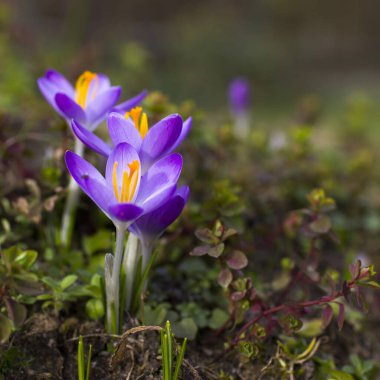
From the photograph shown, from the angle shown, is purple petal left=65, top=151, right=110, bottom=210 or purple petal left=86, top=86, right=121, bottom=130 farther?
purple petal left=86, top=86, right=121, bottom=130

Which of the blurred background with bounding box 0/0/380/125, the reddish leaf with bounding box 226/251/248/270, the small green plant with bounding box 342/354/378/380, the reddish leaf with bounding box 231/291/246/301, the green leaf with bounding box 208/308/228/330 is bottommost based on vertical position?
the blurred background with bounding box 0/0/380/125

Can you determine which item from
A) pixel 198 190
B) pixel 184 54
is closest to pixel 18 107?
pixel 198 190

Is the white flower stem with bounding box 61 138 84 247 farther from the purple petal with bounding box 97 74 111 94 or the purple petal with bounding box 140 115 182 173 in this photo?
the purple petal with bounding box 140 115 182 173

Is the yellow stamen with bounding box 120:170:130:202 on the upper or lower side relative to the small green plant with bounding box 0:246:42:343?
upper

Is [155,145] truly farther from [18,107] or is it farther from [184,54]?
[184,54]

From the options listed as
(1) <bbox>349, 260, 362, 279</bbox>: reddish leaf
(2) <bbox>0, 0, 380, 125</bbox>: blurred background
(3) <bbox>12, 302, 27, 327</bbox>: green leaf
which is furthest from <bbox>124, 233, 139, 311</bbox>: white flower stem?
(2) <bbox>0, 0, 380, 125</bbox>: blurred background

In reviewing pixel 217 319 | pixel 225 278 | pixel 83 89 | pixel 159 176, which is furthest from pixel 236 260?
pixel 83 89

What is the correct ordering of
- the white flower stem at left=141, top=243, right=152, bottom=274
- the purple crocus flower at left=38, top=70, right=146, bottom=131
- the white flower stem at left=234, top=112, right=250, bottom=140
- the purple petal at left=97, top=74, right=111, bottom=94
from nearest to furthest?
the white flower stem at left=141, top=243, right=152, bottom=274 → the purple crocus flower at left=38, top=70, right=146, bottom=131 → the purple petal at left=97, top=74, right=111, bottom=94 → the white flower stem at left=234, top=112, right=250, bottom=140

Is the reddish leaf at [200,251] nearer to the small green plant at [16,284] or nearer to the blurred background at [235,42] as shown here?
the small green plant at [16,284]
